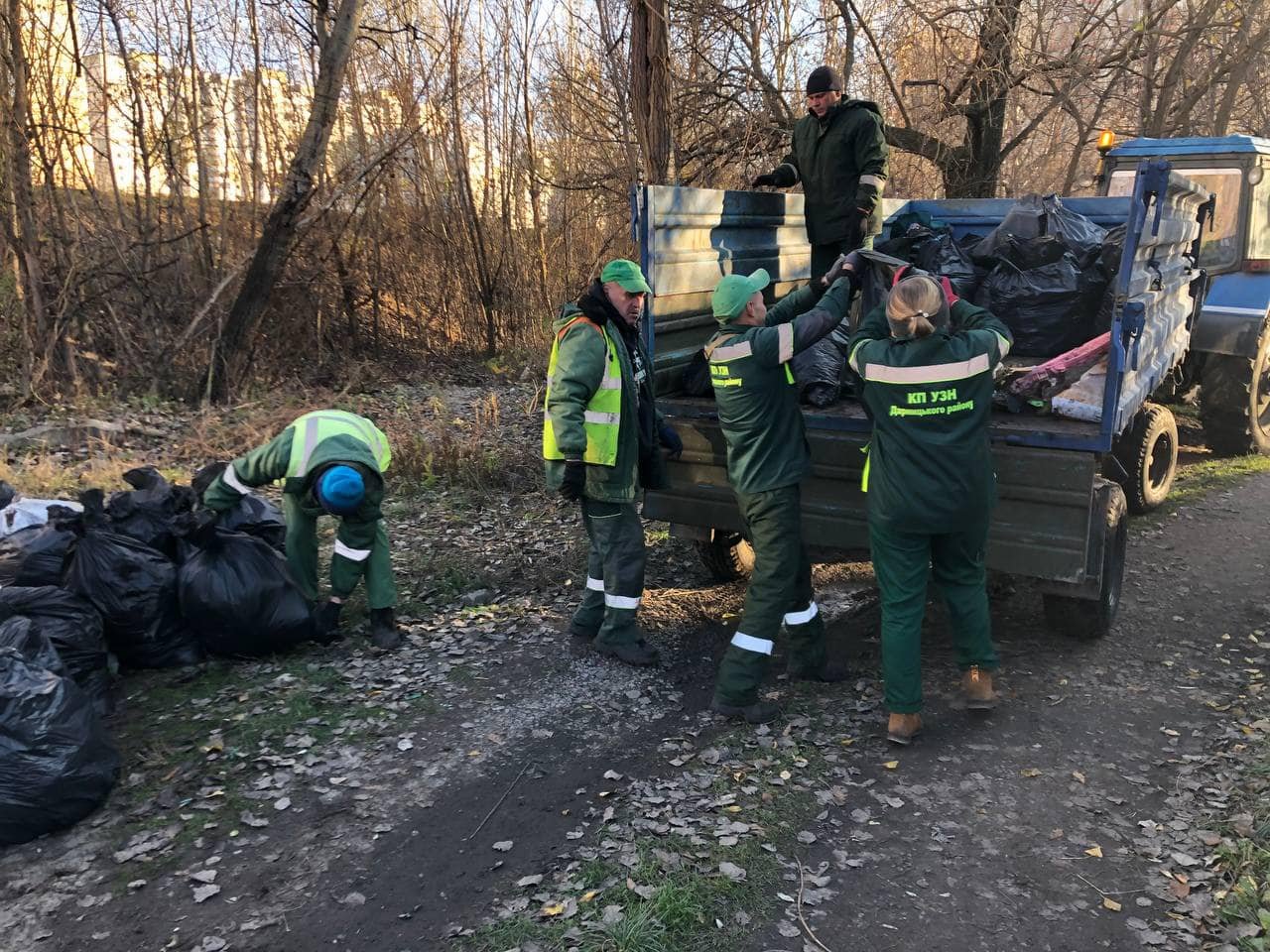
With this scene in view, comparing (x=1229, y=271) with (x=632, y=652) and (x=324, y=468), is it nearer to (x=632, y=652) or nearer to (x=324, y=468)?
(x=632, y=652)

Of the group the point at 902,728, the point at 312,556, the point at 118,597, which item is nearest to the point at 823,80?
the point at 902,728

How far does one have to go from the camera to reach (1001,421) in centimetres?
398

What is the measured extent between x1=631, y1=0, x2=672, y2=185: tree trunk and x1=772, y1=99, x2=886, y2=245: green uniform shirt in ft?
6.21

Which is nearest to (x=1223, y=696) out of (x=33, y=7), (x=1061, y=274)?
(x=1061, y=274)

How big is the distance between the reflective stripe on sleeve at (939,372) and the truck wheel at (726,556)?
1.91m

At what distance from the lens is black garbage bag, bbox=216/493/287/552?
4.71 meters

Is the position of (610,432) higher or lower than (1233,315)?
lower

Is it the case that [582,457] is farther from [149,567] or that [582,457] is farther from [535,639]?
[149,567]

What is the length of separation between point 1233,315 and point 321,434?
6814mm

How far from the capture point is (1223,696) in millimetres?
3998

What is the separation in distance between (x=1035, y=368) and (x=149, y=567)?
394 centimetres

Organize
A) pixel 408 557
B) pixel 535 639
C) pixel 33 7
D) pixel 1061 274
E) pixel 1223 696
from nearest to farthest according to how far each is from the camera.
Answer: pixel 1223 696, pixel 535 639, pixel 1061 274, pixel 408 557, pixel 33 7

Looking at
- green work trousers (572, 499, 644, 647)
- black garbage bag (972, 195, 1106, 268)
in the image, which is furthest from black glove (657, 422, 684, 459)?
black garbage bag (972, 195, 1106, 268)

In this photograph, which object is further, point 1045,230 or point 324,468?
point 1045,230
